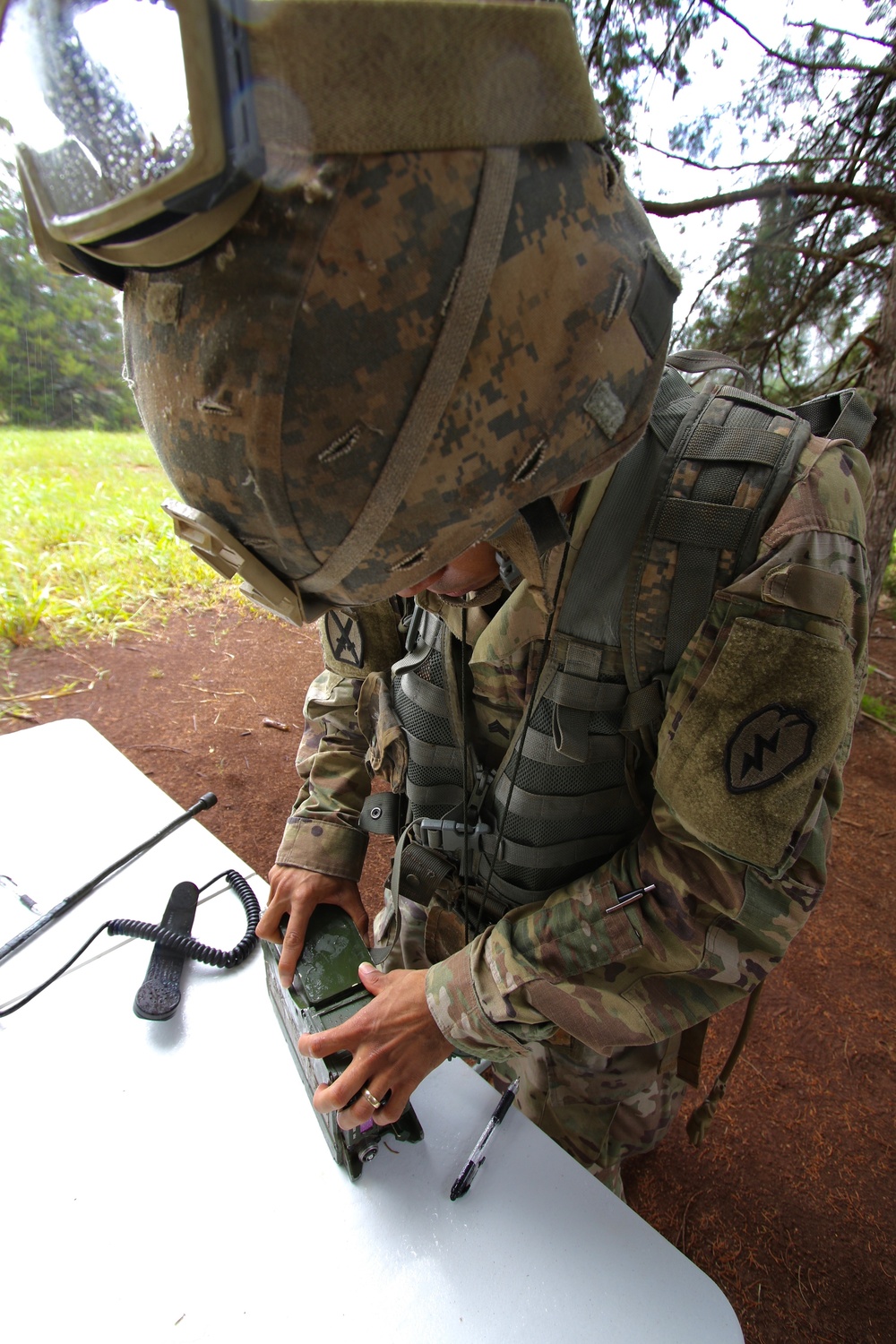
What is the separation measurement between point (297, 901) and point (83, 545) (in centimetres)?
442

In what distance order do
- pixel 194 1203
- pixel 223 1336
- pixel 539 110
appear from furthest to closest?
1. pixel 194 1203
2. pixel 223 1336
3. pixel 539 110

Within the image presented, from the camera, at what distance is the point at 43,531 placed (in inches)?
186

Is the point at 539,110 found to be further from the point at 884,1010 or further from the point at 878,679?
the point at 878,679

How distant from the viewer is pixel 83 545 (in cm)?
486

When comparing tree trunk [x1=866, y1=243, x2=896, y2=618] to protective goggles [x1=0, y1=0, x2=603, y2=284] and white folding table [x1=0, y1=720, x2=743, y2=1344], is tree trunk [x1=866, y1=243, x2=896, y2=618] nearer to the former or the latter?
white folding table [x1=0, y1=720, x2=743, y2=1344]

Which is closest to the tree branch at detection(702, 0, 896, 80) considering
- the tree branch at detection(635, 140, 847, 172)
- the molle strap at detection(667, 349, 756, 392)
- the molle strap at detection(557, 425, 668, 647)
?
the tree branch at detection(635, 140, 847, 172)

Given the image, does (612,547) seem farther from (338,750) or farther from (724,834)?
(338,750)

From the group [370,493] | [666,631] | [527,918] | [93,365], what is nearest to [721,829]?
[666,631]

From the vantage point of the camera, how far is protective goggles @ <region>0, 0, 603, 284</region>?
591 mm

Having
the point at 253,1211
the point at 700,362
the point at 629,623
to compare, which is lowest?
the point at 253,1211

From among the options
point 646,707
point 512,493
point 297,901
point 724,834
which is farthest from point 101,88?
point 297,901

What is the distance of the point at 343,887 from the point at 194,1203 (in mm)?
567

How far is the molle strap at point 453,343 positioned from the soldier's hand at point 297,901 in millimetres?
843

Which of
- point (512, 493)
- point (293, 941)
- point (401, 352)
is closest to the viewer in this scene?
point (401, 352)
